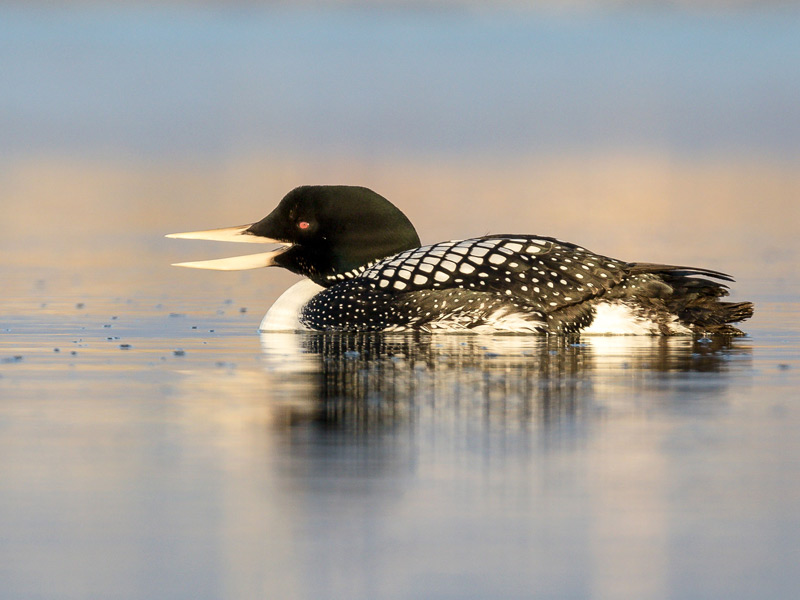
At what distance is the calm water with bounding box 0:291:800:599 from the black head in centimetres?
169

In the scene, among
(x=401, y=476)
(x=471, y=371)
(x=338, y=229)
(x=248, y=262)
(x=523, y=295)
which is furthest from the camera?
(x=248, y=262)

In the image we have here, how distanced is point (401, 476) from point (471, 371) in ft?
6.84

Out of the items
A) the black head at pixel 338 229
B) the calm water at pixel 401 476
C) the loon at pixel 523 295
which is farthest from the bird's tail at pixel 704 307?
the black head at pixel 338 229

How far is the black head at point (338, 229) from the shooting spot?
7.91 meters

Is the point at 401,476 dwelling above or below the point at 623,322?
below

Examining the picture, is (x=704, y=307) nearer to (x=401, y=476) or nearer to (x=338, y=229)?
(x=338, y=229)

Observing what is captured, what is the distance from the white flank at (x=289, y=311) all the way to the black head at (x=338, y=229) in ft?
0.65

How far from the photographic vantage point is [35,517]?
3.24 meters

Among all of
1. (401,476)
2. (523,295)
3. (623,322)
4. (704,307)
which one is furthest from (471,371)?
(401,476)

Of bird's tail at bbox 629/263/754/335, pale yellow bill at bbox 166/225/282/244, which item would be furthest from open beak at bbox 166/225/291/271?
bird's tail at bbox 629/263/754/335

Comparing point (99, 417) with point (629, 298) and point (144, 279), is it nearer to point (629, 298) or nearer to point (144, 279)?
point (629, 298)

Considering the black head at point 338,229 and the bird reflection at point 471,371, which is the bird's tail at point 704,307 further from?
the black head at point 338,229

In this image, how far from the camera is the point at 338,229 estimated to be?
7.90m

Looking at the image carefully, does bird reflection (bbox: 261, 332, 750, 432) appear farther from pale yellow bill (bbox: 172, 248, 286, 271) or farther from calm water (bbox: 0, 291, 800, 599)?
pale yellow bill (bbox: 172, 248, 286, 271)
